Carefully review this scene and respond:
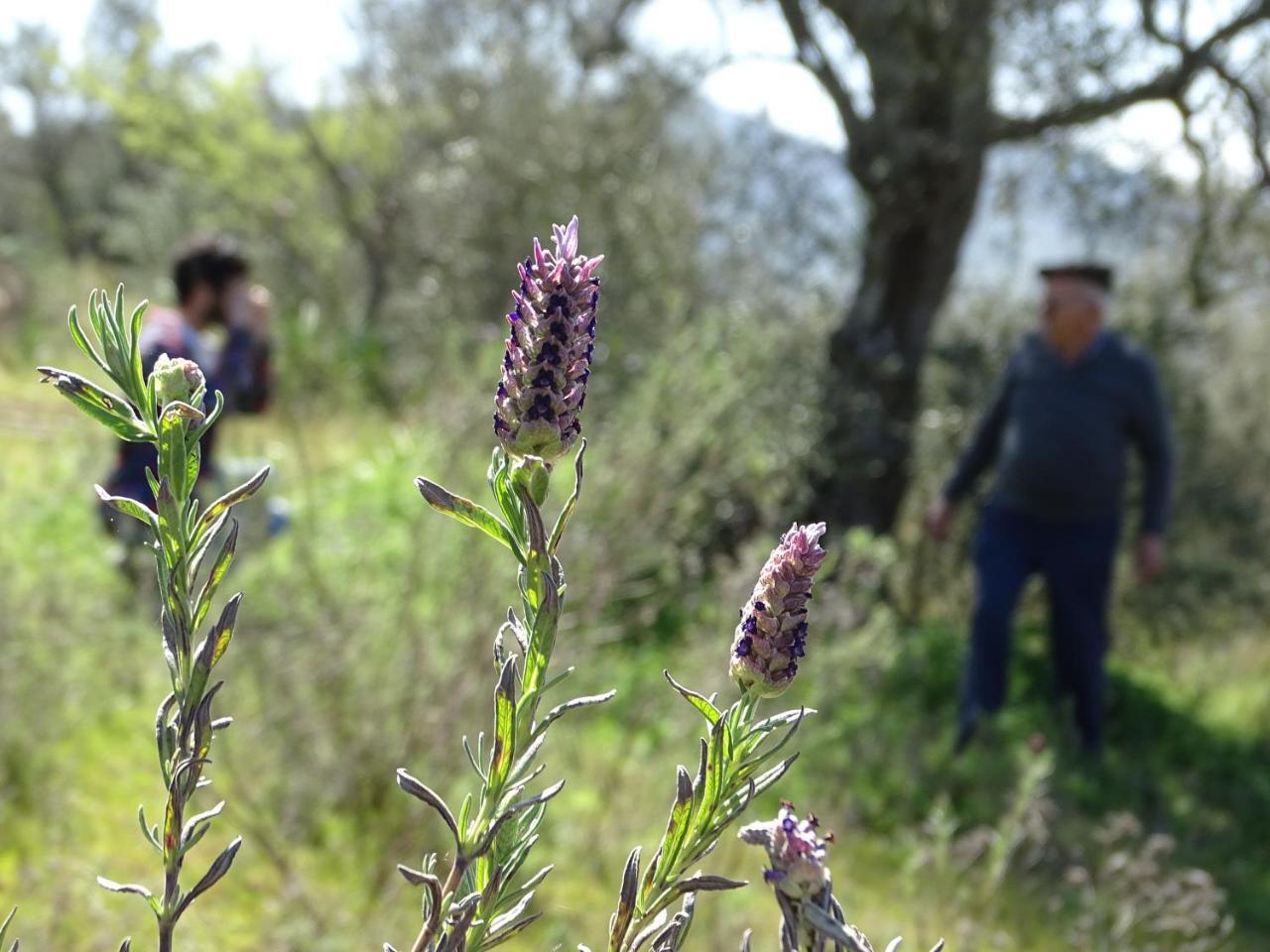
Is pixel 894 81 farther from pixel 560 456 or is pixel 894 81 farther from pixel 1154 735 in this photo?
pixel 560 456

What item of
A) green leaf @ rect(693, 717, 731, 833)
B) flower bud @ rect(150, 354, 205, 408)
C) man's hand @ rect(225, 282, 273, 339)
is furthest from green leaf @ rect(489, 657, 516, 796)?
man's hand @ rect(225, 282, 273, 339)

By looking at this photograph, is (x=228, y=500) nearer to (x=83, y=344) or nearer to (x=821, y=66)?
(x=83, y=344)

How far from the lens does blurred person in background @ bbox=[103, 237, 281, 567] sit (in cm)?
454

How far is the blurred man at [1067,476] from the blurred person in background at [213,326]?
3.20 m

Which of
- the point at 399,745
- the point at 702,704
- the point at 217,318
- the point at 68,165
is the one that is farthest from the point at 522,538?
the point at 68,165

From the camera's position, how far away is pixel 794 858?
67 cm

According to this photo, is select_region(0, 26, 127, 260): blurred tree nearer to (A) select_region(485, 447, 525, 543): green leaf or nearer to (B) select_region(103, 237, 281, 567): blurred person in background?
(B) select_region(103, 237, 281, 567): blurred person in background

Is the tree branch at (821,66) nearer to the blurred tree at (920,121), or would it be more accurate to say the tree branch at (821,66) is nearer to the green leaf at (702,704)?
the blurred tree at (920,121)

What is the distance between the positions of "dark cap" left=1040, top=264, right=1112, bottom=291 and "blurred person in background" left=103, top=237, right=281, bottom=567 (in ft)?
11.2

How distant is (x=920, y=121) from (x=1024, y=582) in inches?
141

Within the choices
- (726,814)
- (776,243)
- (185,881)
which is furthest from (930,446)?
(726,814)

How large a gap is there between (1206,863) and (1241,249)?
674 centimetres

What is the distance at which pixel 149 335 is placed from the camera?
4.67 meters

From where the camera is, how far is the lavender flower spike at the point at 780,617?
2.28 feet
